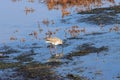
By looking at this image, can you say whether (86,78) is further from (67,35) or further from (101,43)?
(67,35)

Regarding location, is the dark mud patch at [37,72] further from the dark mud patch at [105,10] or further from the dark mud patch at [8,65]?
the dark mud patch at [105,10]

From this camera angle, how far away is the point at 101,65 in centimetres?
1697

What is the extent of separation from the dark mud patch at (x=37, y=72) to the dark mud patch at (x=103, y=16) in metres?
10.0

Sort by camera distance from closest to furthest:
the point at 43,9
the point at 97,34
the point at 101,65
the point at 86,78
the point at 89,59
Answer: the point at 86,78 → the point at 101,65 → the point at 89,59 → the point at 97,34 → the point at 43,9

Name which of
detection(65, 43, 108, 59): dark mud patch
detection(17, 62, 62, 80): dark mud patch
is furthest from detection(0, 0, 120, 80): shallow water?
detection(17, 62, 62, 80): dark mud patch

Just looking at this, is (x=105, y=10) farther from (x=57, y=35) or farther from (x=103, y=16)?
(x=57, y=35)

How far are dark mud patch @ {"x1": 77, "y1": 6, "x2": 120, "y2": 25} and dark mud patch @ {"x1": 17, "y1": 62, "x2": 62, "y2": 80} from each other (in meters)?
10.0

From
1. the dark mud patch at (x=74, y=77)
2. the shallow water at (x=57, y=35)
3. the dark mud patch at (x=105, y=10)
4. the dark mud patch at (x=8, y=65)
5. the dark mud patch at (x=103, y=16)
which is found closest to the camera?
the dark mud patch at (x=74, y=77)

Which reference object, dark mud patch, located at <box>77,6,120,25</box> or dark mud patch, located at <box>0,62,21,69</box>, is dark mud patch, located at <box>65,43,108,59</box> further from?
dark mud patch, located at <box>77,6,120,25</box>

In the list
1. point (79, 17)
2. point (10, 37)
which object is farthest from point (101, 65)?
point (79, 17)

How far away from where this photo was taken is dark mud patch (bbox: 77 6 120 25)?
27.3m

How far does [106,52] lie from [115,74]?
3516mm

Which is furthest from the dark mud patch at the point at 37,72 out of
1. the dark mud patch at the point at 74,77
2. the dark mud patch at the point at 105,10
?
the dark mud patch at the point at 105,10

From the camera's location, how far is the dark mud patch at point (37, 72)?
16.1 meters
